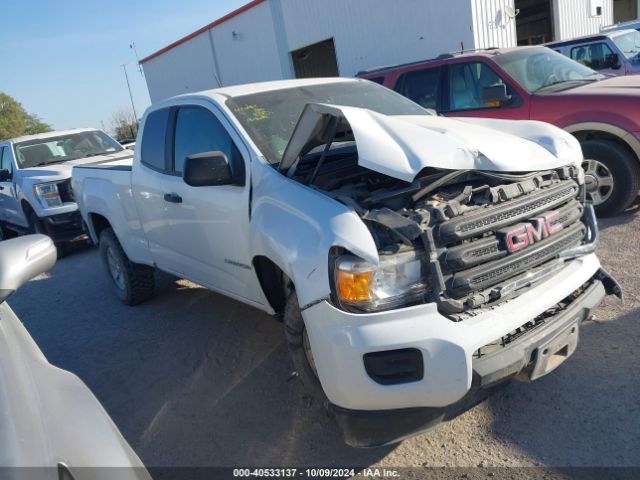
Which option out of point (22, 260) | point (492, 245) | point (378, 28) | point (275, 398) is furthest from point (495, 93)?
point (378, 28)

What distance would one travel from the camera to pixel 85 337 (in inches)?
191

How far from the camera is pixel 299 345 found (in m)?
2.75

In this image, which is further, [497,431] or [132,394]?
[132,394]

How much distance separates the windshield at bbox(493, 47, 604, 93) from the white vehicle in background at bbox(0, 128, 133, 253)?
5782 millimetres

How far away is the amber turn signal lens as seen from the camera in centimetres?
229

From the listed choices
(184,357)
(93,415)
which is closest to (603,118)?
(184,357)

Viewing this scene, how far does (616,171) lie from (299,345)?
4.14 metres

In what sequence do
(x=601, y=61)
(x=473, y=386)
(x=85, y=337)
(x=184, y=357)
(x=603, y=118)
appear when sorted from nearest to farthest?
(x=473, y=386) < (x=184, y=357) < (x=85, y=337) < (x=603, y=118) < (x=601, y=61)

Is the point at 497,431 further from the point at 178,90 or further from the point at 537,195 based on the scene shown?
the point at 178,90

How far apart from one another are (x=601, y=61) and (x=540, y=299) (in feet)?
30.2

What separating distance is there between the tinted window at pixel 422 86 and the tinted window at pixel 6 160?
672 centimetres

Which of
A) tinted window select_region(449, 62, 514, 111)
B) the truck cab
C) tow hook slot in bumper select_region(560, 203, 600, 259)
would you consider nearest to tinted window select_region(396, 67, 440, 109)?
tinted window select_region(449, 62, 514, 111)

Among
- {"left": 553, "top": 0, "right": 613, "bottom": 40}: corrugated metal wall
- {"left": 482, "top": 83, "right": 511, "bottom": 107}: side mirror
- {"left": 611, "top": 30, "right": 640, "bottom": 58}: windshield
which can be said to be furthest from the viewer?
{"left": 553, "top": 0, "right": 613, "bottom": 40}: corrugated metal wall

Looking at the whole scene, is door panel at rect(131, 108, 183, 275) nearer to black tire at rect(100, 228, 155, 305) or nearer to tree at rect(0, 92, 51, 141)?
black tire at rect(100, 228, 155, 305)
